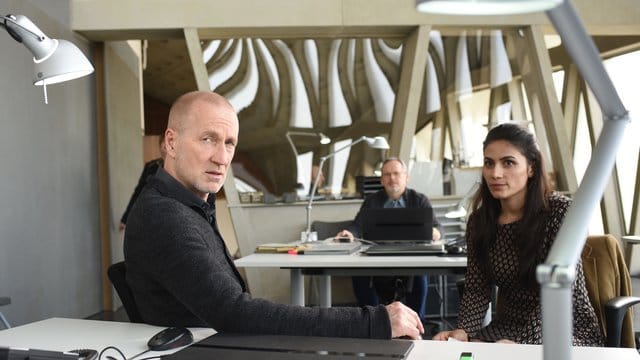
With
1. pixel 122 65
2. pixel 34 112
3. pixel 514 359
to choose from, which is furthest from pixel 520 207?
pixel 122 65

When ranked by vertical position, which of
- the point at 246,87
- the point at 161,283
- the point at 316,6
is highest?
the point at 316,6

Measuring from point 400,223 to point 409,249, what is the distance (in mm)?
413

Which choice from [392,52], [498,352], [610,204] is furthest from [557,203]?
[610,204]

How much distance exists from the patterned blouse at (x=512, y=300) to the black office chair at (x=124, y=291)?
123 cm

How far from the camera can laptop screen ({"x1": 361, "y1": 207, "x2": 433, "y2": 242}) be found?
4.25m

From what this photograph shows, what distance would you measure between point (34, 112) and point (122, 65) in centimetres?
233

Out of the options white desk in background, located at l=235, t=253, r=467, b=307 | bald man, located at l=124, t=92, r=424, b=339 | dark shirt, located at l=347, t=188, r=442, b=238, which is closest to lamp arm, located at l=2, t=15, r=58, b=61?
bald man, located at l=124, t=92, r=424, b=339

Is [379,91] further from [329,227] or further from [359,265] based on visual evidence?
[359,265]

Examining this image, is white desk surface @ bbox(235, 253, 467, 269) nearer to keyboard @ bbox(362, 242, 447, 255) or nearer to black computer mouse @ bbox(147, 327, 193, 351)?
keyboard @ bbox(362, 242, 447, 255)

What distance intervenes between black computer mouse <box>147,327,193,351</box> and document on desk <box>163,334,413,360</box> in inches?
2.1

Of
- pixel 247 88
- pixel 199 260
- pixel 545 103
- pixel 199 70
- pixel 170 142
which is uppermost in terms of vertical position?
pixel 199 70

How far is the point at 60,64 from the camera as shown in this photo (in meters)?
2.45

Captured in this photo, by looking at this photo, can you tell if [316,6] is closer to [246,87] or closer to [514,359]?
[246,87]

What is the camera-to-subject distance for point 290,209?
7043 millimetres
